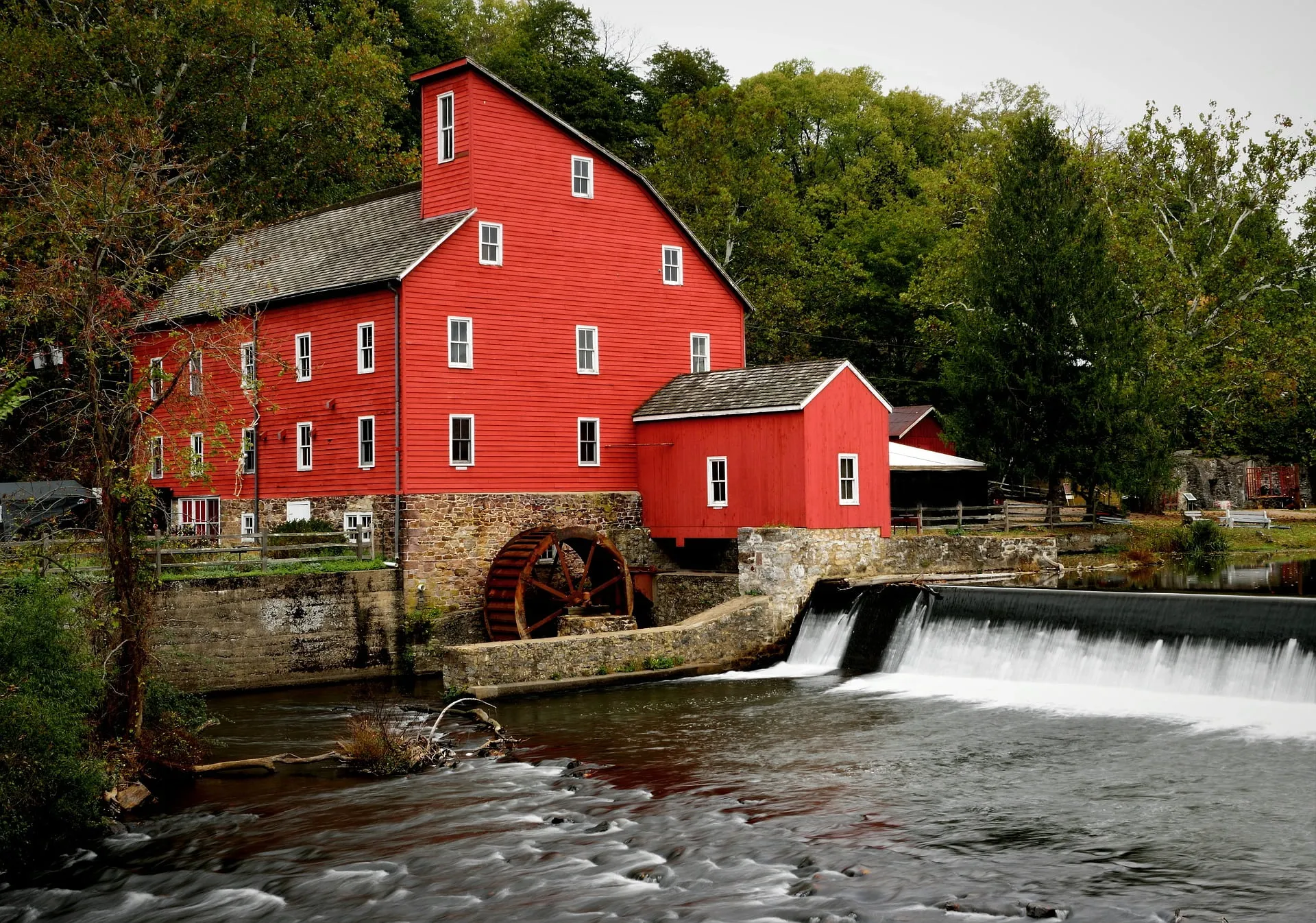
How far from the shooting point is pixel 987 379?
40.4 m

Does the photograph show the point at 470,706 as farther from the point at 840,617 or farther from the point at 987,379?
the point at 987,379

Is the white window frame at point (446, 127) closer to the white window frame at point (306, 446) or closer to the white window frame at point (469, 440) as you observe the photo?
the white window frame at point (469, 440)

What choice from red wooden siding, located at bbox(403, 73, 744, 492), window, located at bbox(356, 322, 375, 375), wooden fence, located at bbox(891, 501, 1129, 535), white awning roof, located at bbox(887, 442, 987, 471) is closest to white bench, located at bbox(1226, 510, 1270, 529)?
wooden fence, located at bbox(891, 501, 1129, 535)

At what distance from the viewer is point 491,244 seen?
2878 centimetres

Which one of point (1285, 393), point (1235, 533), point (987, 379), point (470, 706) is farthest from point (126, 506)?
point (1285, 393)

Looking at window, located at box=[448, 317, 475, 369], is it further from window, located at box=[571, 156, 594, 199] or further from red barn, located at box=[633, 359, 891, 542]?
red barn, located at box=[633, 359, 891, 542]

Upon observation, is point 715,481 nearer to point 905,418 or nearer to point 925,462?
point 925,462

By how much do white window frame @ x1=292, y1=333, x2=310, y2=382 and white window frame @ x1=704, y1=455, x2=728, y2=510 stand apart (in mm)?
9344

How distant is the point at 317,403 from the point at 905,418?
26.4 m

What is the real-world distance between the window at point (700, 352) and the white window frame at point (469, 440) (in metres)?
6.77

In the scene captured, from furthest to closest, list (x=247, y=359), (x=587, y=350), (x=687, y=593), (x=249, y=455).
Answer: (x=249, y=455) → (x=247, y=359) → (x=587, y=350) → (x=687, y=593)

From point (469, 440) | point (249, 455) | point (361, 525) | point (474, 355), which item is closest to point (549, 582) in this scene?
point (469, 440)

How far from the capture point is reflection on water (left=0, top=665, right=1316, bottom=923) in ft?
38.6

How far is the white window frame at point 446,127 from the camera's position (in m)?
29.1
